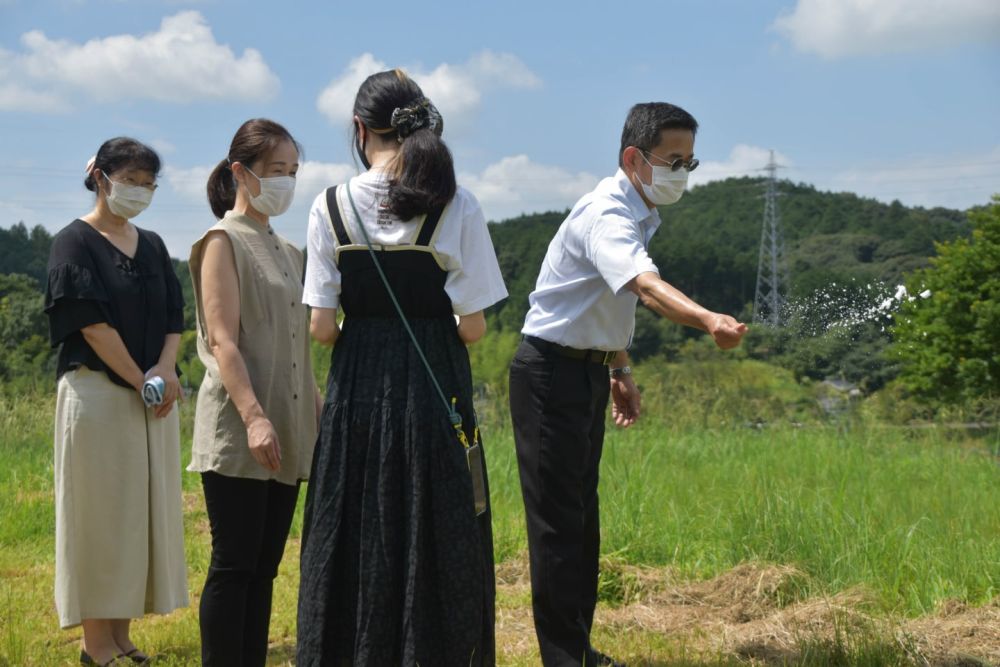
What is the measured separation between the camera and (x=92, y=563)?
4.15 m

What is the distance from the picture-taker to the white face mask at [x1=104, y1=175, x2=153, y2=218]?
426 centimetres

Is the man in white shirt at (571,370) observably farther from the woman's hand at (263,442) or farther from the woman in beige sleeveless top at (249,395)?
the woman's hand at (263,442)

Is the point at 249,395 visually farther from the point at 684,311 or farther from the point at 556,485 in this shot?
the point at 684,311

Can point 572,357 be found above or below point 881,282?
below

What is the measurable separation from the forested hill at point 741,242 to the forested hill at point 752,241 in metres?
0.02

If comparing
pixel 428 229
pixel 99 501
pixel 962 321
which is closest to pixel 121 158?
pixel 99 501

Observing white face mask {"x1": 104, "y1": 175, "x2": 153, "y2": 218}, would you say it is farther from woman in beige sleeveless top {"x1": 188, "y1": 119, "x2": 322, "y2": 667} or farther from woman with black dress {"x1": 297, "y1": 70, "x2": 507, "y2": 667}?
woman with black dress {"x1": 297, "y1": 70, "x2": 507, "y2": 667}

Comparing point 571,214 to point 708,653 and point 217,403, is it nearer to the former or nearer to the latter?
point 217,403

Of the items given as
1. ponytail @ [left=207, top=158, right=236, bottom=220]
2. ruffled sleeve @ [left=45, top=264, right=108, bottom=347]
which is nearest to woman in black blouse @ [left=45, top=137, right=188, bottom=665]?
ruffled sleeve @ [left=45, top=264, right=108, bottom=347]

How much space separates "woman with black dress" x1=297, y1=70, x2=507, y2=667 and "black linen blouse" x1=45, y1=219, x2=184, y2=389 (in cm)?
164

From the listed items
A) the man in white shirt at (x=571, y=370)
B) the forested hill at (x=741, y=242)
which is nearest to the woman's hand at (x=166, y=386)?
the man in white shirt at (x=571, y=370)

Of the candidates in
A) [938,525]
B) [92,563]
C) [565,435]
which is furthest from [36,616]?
[938,525]

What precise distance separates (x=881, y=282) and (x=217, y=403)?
2.83 metres

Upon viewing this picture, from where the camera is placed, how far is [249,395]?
10.4ft
